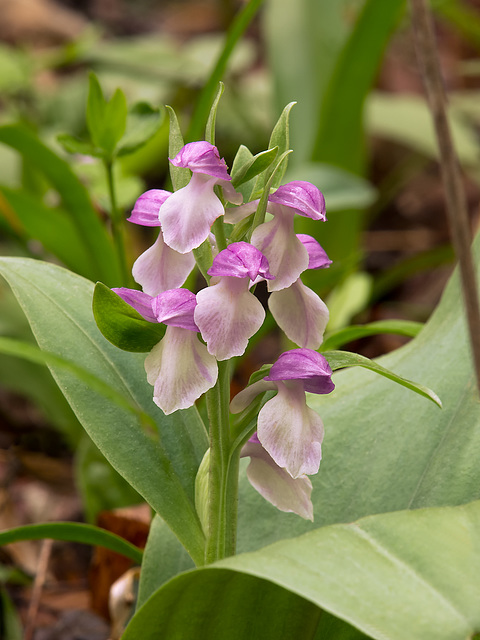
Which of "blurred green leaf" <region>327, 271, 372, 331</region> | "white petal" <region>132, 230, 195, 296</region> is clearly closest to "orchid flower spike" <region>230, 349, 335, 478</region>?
"white petal" <region>132, 230, 195, 296</region>

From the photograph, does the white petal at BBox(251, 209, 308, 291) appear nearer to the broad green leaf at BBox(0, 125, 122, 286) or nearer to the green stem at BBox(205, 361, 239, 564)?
the green stem at BBox(205, 361, 239, 564)

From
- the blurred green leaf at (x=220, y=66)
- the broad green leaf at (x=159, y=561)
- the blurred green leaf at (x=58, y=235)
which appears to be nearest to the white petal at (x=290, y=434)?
the broad green leaf at (x=159, y=561)

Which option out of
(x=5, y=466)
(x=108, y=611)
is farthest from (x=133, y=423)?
(x=5, y=466)

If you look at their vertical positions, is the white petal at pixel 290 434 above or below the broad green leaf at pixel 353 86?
above

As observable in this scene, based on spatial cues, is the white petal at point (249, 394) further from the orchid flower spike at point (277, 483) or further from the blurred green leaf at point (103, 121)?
the blurred green leaf at point (103, 121)

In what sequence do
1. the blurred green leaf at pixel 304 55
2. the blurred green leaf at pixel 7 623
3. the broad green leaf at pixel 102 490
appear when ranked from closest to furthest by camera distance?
the blurred green leaf at pixel 7 623
the broad green leaf at pixel 102 490
the blurred green leaf at pixel 304 55

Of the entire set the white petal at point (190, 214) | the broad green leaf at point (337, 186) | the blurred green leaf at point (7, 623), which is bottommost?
the blurred green leaf at point (7, 623)

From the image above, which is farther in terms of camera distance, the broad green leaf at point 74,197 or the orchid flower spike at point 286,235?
the broad green leaf at point 74,197
